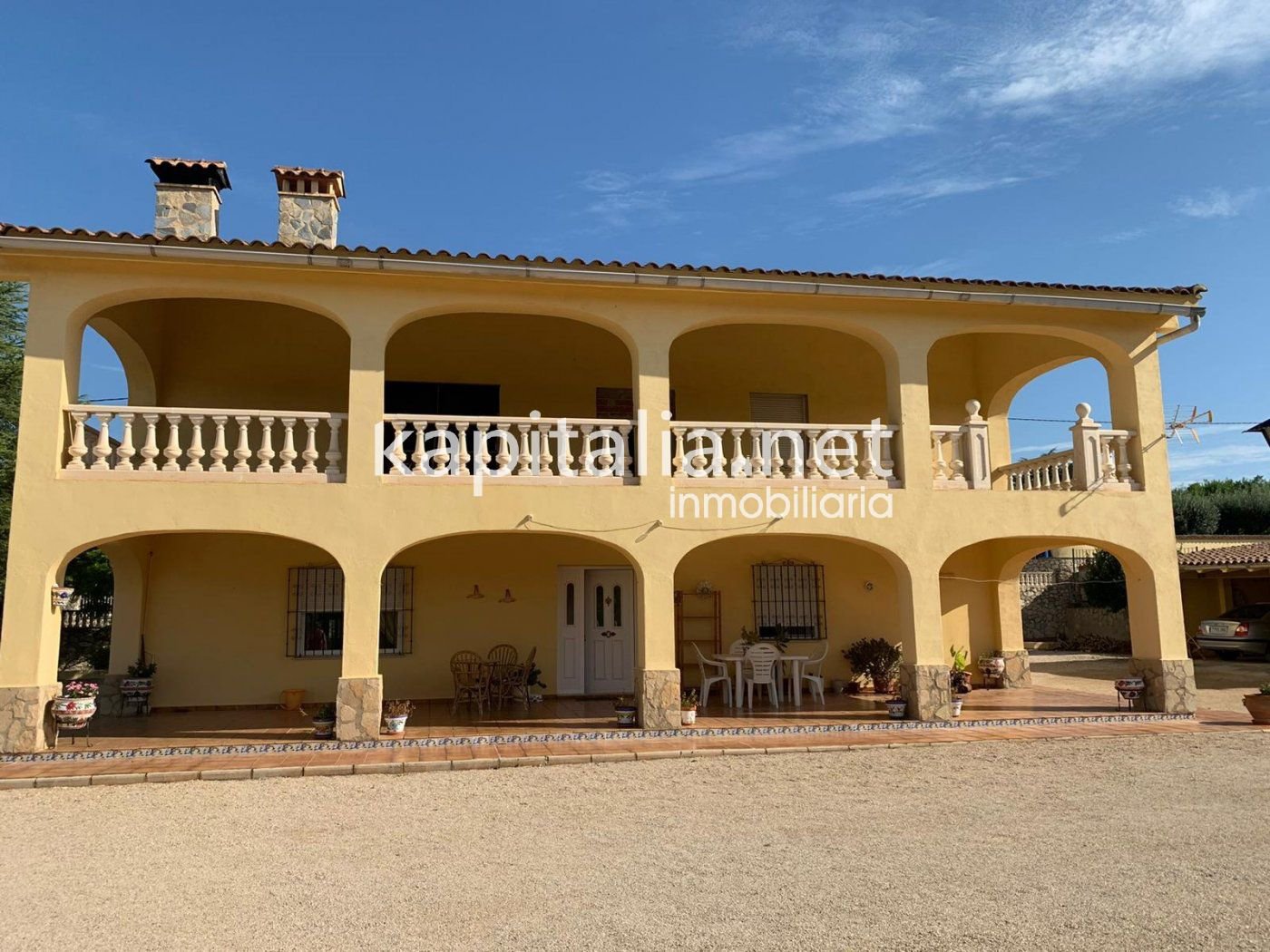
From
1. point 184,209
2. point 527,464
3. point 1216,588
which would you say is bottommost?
point 1216,588

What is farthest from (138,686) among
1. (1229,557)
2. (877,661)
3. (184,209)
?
(1229,557)

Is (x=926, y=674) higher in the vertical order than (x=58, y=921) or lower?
higher

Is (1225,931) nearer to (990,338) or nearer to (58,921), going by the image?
(58,921)

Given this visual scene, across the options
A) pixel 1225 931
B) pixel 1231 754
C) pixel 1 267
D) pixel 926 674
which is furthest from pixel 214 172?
pixel 1231 754

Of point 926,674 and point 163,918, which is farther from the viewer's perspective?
point 926,674

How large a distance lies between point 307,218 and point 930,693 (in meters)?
10.2

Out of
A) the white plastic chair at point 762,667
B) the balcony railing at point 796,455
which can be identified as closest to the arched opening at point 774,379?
the balcony railing at point 796,455

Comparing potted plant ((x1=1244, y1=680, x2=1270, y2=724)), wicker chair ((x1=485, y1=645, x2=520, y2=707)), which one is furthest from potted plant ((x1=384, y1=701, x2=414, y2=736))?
potted plant ((x1=1244, y1=680, x2=1270, y2=724))

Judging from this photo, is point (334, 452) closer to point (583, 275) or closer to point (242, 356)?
point (583, 275)

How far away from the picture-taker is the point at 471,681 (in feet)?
38.0

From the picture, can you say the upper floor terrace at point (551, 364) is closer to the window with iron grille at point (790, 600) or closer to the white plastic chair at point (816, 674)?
the window with iron grille at point (790, 600)

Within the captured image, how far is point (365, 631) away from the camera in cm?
948

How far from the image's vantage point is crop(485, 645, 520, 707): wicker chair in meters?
11.6

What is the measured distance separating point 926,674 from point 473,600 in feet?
19.8
